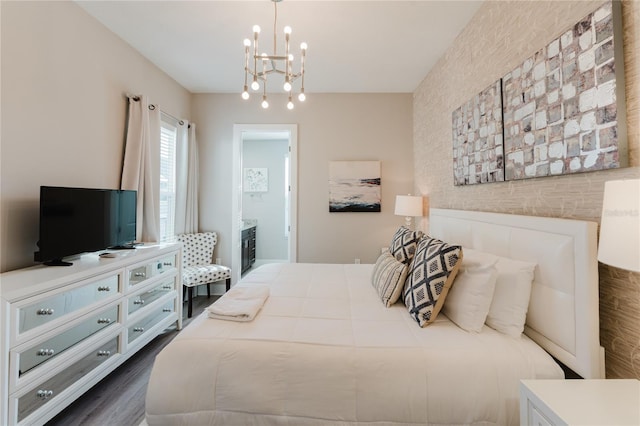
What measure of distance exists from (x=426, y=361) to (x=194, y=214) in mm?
3537

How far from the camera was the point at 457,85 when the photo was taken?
2.62 meters

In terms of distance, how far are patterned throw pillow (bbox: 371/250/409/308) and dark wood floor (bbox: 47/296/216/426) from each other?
1692 millimetres

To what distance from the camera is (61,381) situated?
64.9 inches

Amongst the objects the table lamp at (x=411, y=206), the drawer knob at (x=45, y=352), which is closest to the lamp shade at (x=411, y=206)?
the table lamp at (x=411, y=206)

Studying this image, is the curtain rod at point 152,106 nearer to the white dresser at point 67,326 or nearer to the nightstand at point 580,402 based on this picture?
the white dresser at point 67,326

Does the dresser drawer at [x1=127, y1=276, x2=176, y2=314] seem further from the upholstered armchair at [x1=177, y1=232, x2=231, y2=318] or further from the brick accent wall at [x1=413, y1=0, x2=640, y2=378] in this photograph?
the brick accent wall at [x1=413, y1=0, x2=640, y2=378]

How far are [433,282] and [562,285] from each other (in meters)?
0.56

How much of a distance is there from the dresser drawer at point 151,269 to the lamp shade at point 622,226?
109 inches

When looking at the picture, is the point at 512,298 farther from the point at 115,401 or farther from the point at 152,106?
the point at 152,106

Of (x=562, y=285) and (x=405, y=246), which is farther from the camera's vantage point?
(x=405, y=246)

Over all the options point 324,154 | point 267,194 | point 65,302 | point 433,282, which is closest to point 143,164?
point 65,302

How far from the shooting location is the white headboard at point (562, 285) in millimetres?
1170

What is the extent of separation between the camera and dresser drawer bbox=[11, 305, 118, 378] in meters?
1.45

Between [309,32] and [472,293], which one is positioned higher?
[309,32]
